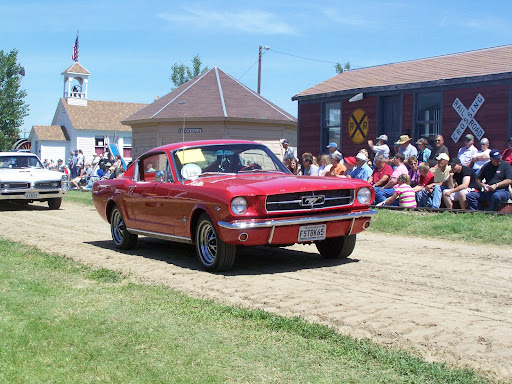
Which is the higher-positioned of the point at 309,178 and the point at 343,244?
the point at 309,178

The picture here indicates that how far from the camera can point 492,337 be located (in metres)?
5.04

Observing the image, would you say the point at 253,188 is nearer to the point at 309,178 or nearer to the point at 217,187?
the point at 217,187

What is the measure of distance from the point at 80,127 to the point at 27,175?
145ft

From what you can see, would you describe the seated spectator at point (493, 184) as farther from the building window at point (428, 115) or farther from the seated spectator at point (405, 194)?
the building window at point (428, 115)

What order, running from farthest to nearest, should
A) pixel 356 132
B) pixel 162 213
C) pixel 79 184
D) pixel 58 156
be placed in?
pixel 58 156
pixel 79 184
pixel 356 132
pixel 162 213

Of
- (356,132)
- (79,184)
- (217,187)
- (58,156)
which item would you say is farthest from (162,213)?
(58,156)

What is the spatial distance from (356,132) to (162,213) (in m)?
13.6

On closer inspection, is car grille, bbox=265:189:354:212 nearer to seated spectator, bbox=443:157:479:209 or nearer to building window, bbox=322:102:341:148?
seated spectator, bbox=443:157:479:209

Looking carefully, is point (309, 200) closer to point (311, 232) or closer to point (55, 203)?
point (311, 232)

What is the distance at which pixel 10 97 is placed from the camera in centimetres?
7056

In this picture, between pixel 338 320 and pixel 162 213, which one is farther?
pixel 162 213

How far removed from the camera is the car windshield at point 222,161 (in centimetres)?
914

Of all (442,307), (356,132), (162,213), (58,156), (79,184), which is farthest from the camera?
(58,156)

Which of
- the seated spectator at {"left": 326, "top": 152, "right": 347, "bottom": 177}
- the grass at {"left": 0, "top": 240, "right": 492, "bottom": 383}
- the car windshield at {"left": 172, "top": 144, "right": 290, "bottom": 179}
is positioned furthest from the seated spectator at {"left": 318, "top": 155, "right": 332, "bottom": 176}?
the grass at {"left": 0, "top": 240, "right": 492, "bottom": 383}
